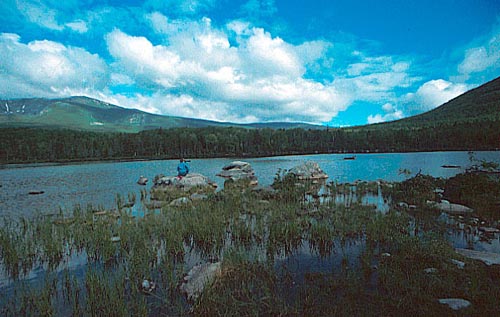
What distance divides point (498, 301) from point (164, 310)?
7479 millimetres

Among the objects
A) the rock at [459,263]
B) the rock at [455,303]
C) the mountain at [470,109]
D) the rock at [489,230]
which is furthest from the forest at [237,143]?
the rock at [455,303]

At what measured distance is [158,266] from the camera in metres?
8.81

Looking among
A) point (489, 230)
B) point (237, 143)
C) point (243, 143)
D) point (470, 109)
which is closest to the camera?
point (489, 230)

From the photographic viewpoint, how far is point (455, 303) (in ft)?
19.1

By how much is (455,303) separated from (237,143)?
12013 centimetres

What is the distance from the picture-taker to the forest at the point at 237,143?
330 ft

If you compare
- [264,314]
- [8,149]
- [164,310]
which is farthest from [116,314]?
[8,149]

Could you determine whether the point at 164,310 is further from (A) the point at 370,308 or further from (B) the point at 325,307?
(A) the point at 370,308

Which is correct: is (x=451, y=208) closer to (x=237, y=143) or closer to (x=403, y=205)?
(x=403, y=205)

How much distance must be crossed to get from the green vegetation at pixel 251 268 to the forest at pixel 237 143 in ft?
308

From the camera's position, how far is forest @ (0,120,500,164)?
101 meters

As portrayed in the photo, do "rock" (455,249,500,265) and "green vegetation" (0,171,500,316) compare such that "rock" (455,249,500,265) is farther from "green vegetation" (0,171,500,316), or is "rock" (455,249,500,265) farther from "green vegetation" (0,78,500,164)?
"green vegetation" (0,78,500,164)

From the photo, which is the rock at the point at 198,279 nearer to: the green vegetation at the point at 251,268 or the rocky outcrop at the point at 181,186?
the green vegetation at the point at 251,268

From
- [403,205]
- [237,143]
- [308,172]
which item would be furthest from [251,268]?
[237,143]
